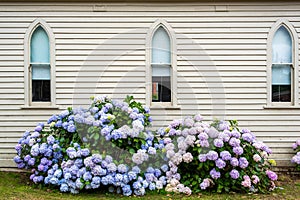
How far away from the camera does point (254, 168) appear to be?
6.89 m

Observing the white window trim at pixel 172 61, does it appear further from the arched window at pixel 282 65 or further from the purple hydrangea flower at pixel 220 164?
the arched window at pixel 282 65

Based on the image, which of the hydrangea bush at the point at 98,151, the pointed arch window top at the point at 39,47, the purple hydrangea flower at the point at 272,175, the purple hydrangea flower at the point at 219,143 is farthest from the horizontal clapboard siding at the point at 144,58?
the purple hydrangea flower at the point at 219,143

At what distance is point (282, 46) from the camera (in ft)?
26.9

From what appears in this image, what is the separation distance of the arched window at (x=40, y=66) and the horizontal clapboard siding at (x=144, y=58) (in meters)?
0.25

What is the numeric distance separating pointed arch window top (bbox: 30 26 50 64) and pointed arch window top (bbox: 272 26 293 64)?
544 cm

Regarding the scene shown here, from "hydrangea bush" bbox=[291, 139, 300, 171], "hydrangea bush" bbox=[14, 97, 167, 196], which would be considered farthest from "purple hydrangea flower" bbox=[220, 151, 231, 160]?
"hydrangea bush" bbox=[291, 139, 300, 171]

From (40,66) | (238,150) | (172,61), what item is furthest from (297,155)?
(40,66)

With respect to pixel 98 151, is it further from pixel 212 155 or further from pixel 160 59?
pixel 160 59

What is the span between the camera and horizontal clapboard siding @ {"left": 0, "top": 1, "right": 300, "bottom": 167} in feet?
26.3

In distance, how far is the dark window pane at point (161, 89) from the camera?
8.20 metres

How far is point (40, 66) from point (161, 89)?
2.94 meters

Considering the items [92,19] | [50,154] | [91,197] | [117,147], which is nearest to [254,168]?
[117,147]

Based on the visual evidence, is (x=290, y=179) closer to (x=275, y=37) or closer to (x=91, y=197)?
(x=275, y=37)

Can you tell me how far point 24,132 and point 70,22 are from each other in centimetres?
281
